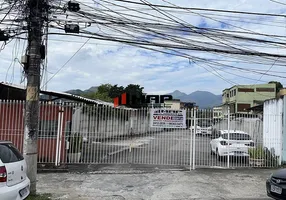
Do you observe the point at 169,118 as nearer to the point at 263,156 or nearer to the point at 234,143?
the point at 234,143

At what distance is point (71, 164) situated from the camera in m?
12.2

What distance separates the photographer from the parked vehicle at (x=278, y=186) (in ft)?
21.4

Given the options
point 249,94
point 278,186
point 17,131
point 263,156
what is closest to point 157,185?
point 278,186

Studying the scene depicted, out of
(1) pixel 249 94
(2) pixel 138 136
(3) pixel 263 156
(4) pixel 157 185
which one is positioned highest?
(1) pixel 249 94

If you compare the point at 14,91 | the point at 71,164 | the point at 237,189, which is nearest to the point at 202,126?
the point at 237,189

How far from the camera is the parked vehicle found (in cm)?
652

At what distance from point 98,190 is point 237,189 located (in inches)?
156

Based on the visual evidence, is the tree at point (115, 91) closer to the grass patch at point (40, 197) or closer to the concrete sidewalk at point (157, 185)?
the concrete sidewalk at point (157, 185)

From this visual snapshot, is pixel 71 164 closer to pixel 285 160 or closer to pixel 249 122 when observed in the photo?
pixel 249 122

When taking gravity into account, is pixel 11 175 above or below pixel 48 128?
below

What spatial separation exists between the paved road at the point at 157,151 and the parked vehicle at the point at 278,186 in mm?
5143

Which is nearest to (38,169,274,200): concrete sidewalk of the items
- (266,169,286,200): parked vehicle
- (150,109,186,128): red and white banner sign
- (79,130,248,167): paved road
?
(266,169,286,200): parked vehicle

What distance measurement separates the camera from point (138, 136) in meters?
13.7

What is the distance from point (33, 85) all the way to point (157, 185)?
459cm
